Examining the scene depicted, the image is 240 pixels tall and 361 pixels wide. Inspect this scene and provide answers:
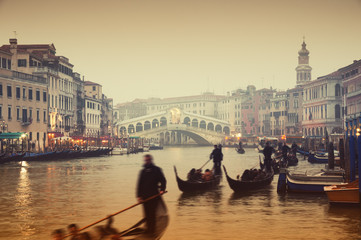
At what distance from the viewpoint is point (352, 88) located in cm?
6356

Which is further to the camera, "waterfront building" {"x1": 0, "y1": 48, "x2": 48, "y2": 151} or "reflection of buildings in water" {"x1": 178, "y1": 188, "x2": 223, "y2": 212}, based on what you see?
"waterfront building" {"x1": 0, "y1": 48, "x2": 48, "y2": 151}

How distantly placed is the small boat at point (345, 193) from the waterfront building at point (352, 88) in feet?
145

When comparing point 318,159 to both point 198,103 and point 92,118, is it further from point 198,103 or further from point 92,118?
point 198,103

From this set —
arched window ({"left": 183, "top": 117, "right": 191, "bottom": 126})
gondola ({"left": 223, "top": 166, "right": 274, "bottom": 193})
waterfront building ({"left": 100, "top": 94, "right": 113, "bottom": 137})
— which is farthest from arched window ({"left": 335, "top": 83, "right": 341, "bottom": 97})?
arched window ({"left": 183, "top": 117, "right": 191, "bottom": 126})

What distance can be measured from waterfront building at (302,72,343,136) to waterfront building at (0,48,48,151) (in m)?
33.0

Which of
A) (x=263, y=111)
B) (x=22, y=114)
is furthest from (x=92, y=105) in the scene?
(x=263, y=111)

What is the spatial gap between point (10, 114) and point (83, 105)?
26192 mm

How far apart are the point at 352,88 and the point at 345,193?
1986 inches

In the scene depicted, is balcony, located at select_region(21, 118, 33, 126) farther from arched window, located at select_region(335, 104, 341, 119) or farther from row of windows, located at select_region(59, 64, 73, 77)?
arched window, located at select_region(335, 104, 341, 119)

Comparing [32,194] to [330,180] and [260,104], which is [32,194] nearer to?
[330,180]

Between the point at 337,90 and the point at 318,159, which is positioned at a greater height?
the point at 337,90

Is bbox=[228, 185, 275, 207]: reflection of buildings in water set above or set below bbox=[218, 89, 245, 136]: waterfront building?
below

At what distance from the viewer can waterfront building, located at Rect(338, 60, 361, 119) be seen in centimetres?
6006

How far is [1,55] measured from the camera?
50.2m
